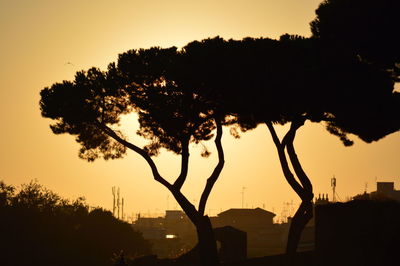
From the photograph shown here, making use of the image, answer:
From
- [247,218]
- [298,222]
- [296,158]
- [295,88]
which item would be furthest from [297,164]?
[247,218]

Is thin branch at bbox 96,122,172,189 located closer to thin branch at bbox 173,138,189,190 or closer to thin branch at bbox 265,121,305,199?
thin branch at bbox 173,138,189,190

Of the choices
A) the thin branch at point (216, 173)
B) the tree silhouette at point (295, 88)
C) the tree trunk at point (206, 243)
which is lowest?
the tree trunk at point (206, 243)

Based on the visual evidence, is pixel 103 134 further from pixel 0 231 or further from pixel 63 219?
pixel 63 219

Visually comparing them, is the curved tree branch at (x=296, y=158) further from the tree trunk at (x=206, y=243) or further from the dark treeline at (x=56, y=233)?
the dark treeline at (x=56, y=233)

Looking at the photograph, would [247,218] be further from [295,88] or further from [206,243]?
[295,88]

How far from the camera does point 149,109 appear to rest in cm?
3884

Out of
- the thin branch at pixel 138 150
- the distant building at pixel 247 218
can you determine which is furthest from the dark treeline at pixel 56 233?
the distant building at pixel 247 218

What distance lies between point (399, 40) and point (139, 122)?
13.1 metres

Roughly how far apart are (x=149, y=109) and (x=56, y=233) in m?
28.5

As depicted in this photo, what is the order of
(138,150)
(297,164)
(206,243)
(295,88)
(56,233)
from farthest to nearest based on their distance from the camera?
(56,233) → (138,150) → (206,243) → (297,164) → (295,88)

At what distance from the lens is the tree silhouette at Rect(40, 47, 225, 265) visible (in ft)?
126

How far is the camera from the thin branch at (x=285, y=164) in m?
37.1

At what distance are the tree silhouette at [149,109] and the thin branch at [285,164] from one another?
8.82 feet

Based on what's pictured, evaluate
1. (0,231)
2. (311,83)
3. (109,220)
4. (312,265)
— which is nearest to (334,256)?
(312,265)
